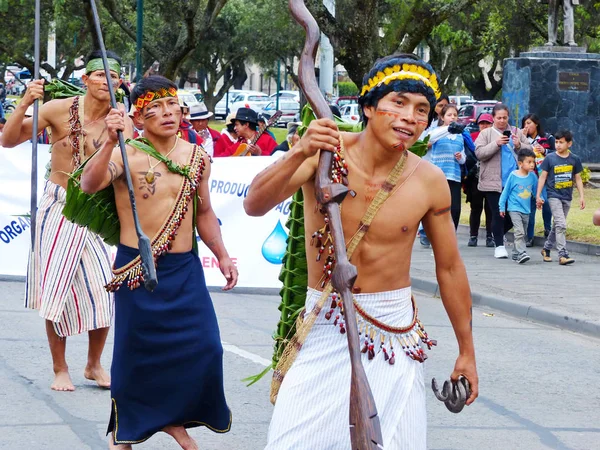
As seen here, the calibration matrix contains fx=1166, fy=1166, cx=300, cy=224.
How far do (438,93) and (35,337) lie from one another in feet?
17.8

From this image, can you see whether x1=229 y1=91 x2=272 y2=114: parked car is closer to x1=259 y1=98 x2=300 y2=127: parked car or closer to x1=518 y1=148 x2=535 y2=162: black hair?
x1=259 y1=98 x2=300 y2=127: parked car

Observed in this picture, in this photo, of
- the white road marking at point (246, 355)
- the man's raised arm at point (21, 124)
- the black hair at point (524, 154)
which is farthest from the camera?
the black hair at point (524, 154)

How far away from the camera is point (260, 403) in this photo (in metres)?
6.74

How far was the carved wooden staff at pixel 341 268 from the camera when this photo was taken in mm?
3021

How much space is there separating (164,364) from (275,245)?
250 inches

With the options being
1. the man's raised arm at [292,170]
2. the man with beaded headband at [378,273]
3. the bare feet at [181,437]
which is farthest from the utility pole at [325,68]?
the man's raised arm at [292,170]

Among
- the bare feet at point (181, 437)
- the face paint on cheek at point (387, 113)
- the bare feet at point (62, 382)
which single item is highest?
the face paint on cheek at point (387, 113)

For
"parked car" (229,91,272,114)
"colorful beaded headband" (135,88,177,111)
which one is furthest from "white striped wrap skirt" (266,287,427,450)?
"parked car" (229,91,272,114)

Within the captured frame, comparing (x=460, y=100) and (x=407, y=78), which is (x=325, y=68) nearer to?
(x=407, y=78)

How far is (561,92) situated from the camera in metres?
22.1

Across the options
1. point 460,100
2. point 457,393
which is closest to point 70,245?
point 457,393

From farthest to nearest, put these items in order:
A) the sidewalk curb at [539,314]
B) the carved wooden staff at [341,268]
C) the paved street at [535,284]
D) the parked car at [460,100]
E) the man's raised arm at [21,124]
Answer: the parked car at [460,100]
the paved street at [535,284]
the sidewalk curb at [539,314]
the man's raised arm at [21,124]
the carved wooden staff at [341,268]

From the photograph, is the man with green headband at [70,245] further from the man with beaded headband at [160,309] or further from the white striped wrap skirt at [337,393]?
the white striped wrap skirt at [337,393]

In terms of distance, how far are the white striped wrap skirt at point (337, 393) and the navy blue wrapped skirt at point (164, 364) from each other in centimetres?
153
